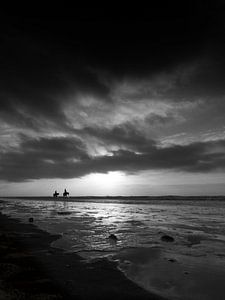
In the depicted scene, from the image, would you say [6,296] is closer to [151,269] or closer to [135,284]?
[135,284]

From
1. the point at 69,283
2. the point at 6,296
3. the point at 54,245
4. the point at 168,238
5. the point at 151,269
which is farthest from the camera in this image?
the point at 168,238

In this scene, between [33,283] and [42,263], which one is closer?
[33,283]

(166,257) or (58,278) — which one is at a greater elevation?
(166,257)

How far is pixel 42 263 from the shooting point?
31.2 ft

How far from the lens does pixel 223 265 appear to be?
9.41m

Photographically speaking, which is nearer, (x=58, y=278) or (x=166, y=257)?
(x=58, y=278)

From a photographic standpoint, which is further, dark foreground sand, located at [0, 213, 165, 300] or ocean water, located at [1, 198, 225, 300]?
ocean water, located at [1, 198, 225, 300]

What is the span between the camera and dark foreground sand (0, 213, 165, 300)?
665 cm

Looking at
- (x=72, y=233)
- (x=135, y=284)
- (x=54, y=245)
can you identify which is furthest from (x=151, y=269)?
(x=72, y=233)

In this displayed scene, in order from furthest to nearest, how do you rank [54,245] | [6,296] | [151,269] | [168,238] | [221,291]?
1. [168,238]
2. [54,245]
3. [151,269]
4. [221,291]
5. [6,296]

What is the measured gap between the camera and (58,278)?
26.0 ft

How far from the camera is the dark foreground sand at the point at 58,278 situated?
21.8 ft

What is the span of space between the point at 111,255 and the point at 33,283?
14.2 ft

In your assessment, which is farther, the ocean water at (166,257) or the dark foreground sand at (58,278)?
the ocean water at (166,257)
